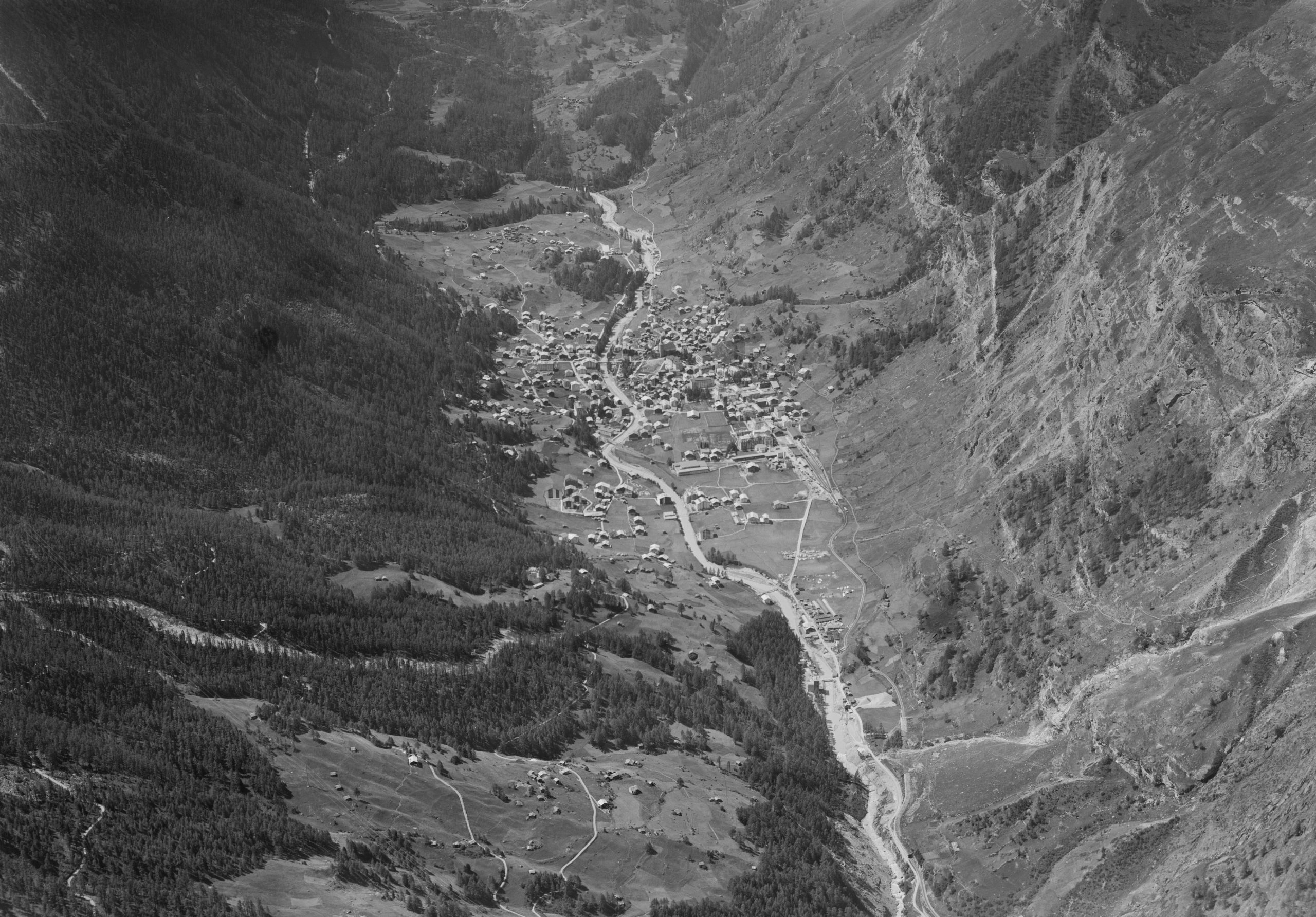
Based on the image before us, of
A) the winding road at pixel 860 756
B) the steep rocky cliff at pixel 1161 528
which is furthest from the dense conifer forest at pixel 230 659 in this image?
the steep rocky cliff at pixel 1161 528

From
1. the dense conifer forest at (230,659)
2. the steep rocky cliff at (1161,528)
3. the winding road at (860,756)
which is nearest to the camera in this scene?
the steep rocky cliff at (1161,528)

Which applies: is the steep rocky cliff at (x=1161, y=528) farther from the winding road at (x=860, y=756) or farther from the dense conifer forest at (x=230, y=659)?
the dense conifer forest at (x=230, y=659)

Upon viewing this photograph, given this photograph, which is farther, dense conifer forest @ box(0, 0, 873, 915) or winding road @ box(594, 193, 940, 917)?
winding road @ box(594, 193, 940, 917)

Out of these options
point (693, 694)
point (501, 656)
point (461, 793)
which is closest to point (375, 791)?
point (461, 793)

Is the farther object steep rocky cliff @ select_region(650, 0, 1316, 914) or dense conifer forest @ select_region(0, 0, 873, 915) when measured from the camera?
dense conifer forest @ select_region(0, 0, 873, 915)

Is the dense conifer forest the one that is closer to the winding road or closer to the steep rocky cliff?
the winding road

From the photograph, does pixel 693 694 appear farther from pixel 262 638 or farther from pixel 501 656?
pixel 262 638

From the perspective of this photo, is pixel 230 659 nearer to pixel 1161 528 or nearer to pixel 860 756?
pixel 860 756

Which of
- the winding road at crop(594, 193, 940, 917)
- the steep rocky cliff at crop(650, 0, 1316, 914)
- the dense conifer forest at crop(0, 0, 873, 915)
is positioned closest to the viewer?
the steep rocky cliff at crop(650, 0, 1316, 914)

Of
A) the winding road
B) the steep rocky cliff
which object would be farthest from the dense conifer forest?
the steep rocky cliff

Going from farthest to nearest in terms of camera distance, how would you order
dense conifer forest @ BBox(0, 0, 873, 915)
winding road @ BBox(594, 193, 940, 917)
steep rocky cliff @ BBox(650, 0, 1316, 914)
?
1. winding road @ BBox(594, 193, 940, 917)
2. dense conifer forest @ BBox(0, 0, 873, 915)
3. steep rocky cliff @ BBox(650, 0, 1316, 914)

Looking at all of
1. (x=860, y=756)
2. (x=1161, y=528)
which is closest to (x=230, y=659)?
(x=860, y=756)
